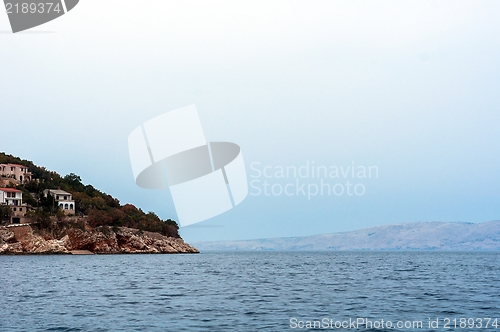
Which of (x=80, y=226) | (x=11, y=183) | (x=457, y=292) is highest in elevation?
(x=11, y=183)

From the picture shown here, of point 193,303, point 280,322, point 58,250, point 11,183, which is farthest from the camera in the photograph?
point 11,183

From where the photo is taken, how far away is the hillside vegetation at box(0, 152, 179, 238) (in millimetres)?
142375

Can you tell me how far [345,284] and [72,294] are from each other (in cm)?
2417

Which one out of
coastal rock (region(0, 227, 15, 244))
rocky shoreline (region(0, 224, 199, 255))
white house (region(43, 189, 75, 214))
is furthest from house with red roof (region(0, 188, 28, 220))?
white house (region(43, 189, 75, 214))

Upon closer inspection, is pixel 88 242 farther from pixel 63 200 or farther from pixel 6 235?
pixel 6 235

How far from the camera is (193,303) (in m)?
32.9

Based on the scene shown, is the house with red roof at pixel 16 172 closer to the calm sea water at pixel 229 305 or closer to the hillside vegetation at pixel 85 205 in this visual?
the hillside vegetation at pixel 85 205

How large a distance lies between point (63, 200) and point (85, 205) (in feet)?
26.2

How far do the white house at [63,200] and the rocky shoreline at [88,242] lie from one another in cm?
1453

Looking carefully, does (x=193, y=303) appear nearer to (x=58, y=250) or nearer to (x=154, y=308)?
(x=154, y=308)

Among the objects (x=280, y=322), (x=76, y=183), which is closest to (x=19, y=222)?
(x=76, y=183)

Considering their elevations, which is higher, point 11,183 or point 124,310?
point 11,183

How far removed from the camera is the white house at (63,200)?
14675 centimetres

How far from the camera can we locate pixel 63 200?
148125mm
